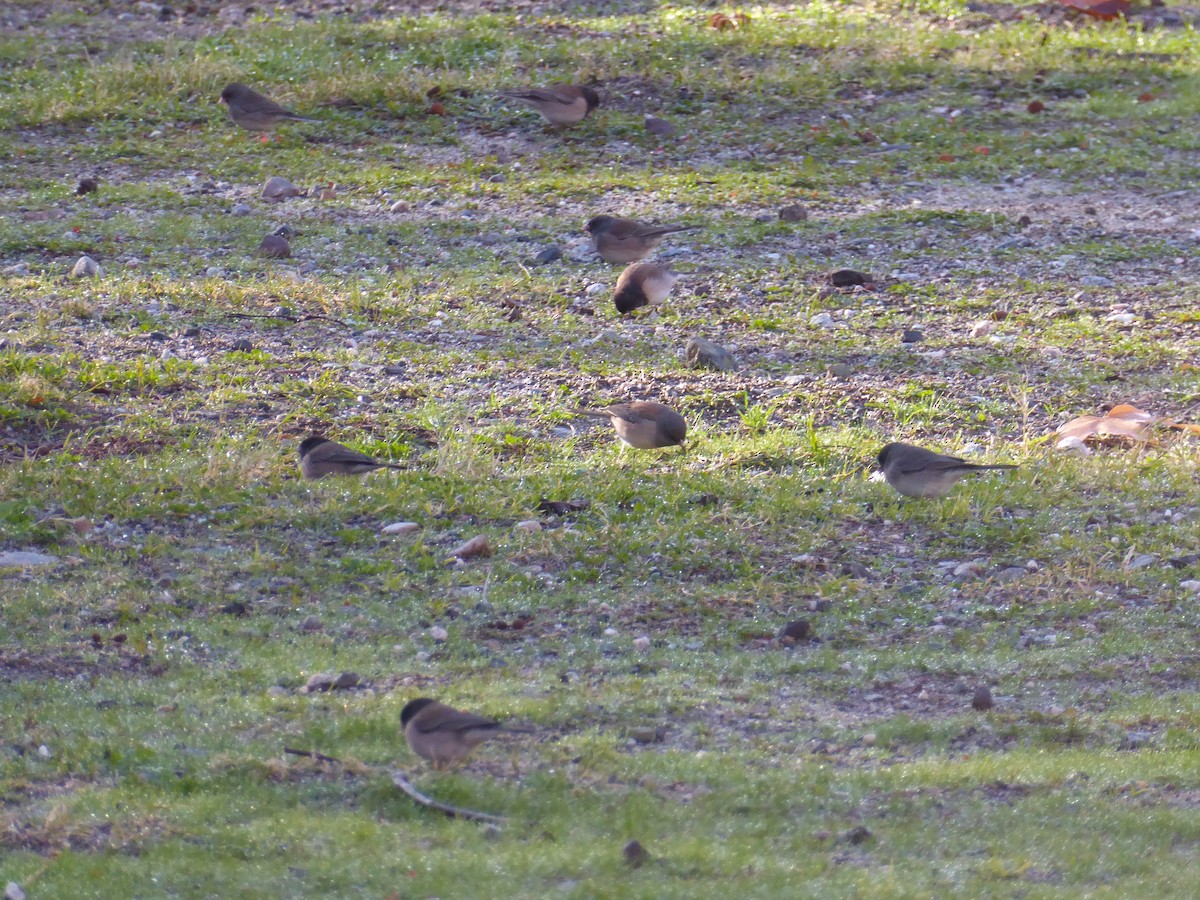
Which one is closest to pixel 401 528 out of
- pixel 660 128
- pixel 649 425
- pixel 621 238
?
pixel 649 425

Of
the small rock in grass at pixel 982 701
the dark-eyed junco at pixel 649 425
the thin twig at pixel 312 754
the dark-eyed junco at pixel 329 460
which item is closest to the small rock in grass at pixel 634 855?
the thin twig at pixel 312 754

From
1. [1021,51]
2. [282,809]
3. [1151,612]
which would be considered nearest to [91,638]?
[282,809]

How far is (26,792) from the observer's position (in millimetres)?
3977

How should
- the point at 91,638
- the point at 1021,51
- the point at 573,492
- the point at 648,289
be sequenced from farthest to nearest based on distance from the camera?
the point at 1021,51 < the point at 648,289 < the point at 573,492 < the point at 91,638

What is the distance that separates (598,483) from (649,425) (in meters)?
0.41

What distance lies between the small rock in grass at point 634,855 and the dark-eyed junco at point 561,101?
8818mm

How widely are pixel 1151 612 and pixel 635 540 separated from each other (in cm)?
187

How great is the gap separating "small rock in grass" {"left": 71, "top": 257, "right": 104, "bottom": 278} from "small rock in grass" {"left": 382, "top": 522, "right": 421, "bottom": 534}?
382cm

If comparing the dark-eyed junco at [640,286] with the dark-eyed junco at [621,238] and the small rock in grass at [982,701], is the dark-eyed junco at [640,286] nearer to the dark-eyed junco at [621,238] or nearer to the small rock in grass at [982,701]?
the dark-eyed junco at [621,238]

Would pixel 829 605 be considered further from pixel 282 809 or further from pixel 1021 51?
pixel 1021 51

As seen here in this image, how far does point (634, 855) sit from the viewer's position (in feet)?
11.8

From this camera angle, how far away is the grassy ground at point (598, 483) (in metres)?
3.91

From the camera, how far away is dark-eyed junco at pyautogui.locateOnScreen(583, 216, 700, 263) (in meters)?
9.37

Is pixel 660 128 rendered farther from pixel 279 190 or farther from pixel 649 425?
pixel 649 425
